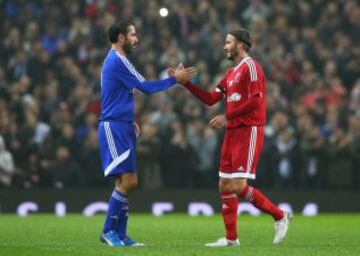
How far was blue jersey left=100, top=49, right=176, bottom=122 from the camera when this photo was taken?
42.2 ft

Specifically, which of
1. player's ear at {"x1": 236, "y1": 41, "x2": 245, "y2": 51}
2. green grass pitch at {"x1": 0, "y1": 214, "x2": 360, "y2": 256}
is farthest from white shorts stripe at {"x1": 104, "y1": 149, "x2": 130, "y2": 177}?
player's ear at {"x1": 236, "y1": 41, "x2": 245, "y2": 51}

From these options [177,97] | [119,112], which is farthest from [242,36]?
[177,97]

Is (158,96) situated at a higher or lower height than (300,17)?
lower

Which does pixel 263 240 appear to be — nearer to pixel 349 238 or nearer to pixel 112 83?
pixel 349 238

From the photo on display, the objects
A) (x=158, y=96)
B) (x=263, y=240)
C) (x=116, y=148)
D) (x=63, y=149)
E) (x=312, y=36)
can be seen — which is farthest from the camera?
(x=312, y=36)

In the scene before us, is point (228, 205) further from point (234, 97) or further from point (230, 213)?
point (234, 97)

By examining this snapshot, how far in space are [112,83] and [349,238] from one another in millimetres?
3894

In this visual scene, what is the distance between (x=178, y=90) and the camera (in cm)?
2341

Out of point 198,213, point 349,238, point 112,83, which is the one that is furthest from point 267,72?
point 112,83

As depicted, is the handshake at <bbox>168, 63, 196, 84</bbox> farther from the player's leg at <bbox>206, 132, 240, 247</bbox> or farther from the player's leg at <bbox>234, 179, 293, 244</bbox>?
the player's leg at <bbox>234, 179, 293, 244</bbox>

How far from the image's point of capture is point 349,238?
1459 cm

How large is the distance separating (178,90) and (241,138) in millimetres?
10401

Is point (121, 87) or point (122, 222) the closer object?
point (121, 87)

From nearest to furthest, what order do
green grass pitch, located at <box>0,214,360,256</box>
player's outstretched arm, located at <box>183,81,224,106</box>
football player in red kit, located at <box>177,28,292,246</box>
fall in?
green grass pitch, located at <box>0,214,360,256</box>, football player in red kit, located at <box>177,28,292,246</box>, player's outstretched arm, located at <box>183,81,224,106</box>
